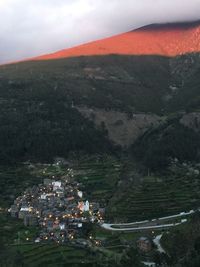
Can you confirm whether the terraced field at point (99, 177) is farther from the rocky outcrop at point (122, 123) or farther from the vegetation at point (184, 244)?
the vegetation at point (184, 244)

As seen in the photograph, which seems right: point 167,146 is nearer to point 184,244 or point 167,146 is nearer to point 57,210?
point 57,210

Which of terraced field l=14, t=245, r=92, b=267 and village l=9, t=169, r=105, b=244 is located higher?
terraced field l=14, t=245, r=92, b=267

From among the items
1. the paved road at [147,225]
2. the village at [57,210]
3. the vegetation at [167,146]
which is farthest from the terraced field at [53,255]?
the vegetation at [167,146]

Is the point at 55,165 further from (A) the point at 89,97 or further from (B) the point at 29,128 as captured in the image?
(A) the point at 89,97

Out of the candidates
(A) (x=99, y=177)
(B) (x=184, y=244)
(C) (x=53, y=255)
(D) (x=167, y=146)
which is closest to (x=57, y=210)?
(A) (x=99, y=177)

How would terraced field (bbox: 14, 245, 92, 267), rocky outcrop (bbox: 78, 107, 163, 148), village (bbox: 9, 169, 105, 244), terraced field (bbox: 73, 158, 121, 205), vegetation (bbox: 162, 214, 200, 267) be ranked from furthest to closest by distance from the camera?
1. rocky outcrop (bbox: 78, 107, 163, 148)
2. terraced field (bbox: 73, 158, 121, 205)
3. village (bbox: 9, 169, 105, 244)
4. terraced field (bbox: 14, 245, 92, 267)
5. vegetation (bbox: 162, 214, 200, 267)

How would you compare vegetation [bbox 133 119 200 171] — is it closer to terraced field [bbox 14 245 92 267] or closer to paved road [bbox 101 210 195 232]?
paved road [bbox 101 210 195 232]

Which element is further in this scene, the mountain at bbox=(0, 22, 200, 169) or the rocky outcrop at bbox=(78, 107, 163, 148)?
the rocky outcrop at bbox=(78, 107, 163, 148)

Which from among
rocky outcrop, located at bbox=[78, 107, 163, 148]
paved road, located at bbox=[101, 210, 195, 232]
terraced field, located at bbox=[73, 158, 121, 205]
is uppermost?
rocky outcrop, located at bbox=[78, 107, 163, 148]

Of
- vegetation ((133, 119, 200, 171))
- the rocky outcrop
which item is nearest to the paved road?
vegetation ((133, 119, 200, 171))
